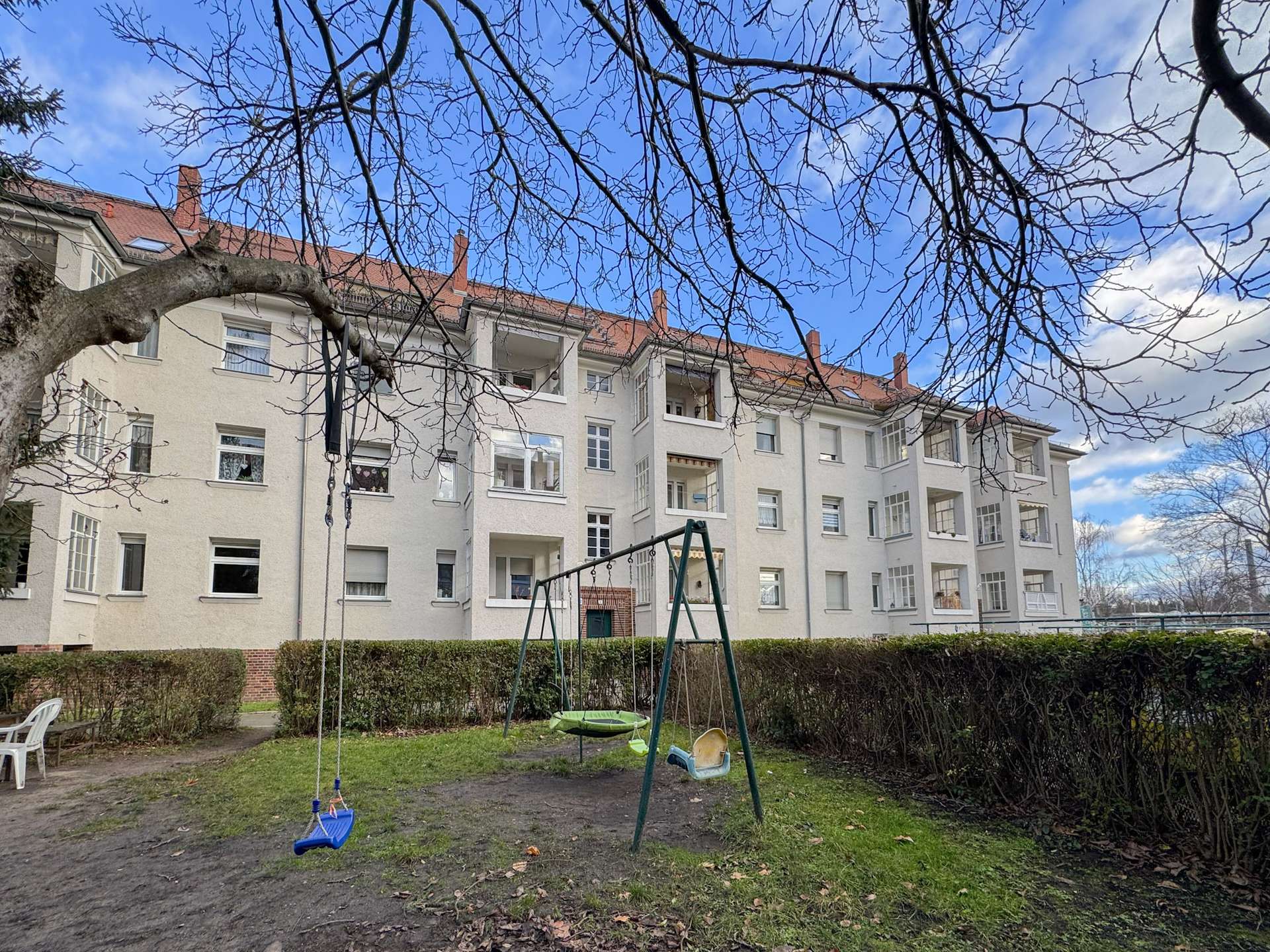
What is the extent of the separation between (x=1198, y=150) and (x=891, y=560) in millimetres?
23941

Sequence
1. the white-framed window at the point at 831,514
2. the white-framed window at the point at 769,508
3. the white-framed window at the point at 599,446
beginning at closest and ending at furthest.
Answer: the white-framed window at the point at 599,446 → the white-framed window at the point at 769,508 → the white-framed window at the point at 831,514

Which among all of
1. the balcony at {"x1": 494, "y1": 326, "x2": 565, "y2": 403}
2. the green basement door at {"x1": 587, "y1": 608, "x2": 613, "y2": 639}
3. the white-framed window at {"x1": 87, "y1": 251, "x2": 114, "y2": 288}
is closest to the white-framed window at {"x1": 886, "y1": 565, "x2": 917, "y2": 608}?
the green basement door at {"x1": 587, "y1": 608, "x2": 613, "y2": 639}

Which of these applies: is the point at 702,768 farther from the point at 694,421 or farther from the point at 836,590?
the point at 836,590

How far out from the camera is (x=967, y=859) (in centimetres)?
480

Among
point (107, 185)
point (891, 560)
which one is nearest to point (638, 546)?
point (107, 185)

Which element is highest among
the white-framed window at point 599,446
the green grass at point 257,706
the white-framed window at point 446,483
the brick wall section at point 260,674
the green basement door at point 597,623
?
the white-framed window at point 599,446

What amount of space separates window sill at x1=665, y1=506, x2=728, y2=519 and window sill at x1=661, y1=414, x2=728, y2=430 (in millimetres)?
2613

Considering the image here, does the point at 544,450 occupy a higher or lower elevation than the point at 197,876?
higher

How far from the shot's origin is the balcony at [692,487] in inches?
848

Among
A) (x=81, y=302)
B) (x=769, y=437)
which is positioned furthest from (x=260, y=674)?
(x=769, y=437)

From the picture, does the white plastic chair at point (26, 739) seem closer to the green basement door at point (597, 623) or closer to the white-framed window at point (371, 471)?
the white-framed window at point (371, 471)

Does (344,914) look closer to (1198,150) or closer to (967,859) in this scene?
(967,859)

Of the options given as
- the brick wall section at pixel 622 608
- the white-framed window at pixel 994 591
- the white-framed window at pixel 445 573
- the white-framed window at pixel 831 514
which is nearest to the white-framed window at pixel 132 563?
the white-framed window at pixel 445 573

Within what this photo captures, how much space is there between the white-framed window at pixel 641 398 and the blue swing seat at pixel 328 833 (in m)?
17.6
